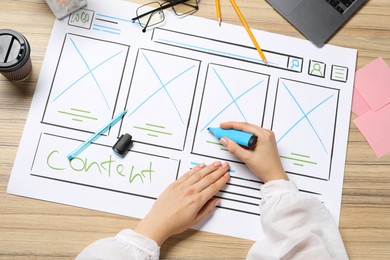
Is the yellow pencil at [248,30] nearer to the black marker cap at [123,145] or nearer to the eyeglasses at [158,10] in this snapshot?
the eyeglasses at [158,10]

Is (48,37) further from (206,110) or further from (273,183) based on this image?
(273,183)

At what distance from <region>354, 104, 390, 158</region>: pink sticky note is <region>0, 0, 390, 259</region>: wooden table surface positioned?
0.5 inches

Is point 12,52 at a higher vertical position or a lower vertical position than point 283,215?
higher

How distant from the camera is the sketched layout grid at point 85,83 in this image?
848 mm

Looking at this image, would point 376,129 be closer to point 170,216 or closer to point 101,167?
point 170,216

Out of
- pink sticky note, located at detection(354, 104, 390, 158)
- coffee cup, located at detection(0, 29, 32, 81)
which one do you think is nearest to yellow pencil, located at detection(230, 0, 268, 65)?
pink sticky note, located at detection(354, 104, 390, 158)

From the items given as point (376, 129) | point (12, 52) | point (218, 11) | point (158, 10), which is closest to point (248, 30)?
point (218, 11)

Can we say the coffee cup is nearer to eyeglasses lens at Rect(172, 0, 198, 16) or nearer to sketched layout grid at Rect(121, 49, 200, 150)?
sketched layout grid at Rect(121, 49, 200, 150)

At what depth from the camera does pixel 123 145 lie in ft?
2.72

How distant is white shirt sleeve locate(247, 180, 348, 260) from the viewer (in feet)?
2.63

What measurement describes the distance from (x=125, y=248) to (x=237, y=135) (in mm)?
293

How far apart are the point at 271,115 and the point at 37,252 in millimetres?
515

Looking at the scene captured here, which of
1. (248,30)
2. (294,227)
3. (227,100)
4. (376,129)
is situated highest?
(248,30)

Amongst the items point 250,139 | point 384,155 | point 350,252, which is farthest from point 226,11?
point 350,252
